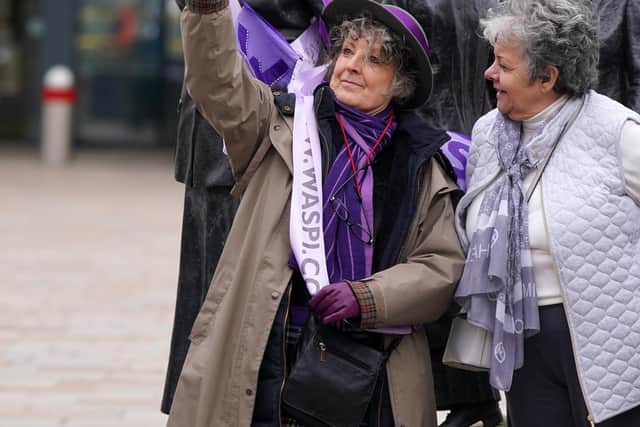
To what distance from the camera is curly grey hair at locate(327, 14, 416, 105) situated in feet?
10.7

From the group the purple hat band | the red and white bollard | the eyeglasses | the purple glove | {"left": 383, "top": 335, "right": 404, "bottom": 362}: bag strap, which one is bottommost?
the red and white bollard

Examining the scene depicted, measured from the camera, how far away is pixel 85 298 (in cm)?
757

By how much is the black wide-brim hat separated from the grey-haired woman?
0.18 meters

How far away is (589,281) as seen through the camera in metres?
3.02

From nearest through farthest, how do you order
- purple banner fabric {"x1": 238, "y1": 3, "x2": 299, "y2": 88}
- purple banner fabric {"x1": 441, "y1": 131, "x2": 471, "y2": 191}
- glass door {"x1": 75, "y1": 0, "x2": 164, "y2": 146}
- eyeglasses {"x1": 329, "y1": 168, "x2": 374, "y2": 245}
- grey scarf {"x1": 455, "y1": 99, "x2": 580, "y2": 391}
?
grey scarf {"x1": 455, "y1": 99, "x2": 580, "y2": 391} → eyeglasses {"x1": 329, "y1": 168, "x2": 374, "y2": 245} → purple banner fabric {"x1": 441, "y1": 131, "x2": 471, "y2": 191} → purple banner fabric {"x1": 238, "y1": 3, "x2": 299, "y2": 88} → glass door {"x1": 75, "y1": 0, "x2": 164, "y2": 146}

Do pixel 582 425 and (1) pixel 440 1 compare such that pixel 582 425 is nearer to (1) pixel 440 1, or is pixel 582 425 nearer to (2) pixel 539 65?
(2) pixel 539 65

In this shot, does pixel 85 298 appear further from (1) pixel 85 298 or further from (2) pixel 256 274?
(2) pixel 256 274

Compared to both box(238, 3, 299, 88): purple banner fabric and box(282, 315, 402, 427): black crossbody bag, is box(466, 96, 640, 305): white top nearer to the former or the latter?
box(282, 315, 402, 427): black crossbody bag

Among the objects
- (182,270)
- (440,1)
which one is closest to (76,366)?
(182,270)

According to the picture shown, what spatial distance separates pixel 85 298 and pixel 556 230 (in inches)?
194

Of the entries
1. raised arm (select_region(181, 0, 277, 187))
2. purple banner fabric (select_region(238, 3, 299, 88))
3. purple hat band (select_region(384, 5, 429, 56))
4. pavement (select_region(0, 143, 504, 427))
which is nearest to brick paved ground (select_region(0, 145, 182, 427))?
pavement (select_region(0, 143, 504, 427))

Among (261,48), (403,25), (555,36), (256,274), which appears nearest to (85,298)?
(261,48)

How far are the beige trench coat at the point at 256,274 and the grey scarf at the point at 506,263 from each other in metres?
0.09

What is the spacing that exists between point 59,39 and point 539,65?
13.3m
